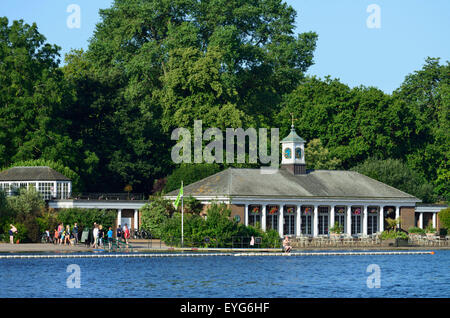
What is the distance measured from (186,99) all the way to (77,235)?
2683 centimetres

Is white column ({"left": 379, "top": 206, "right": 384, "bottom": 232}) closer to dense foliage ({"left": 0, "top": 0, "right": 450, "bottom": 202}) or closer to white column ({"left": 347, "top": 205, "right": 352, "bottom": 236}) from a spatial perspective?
white column ({"left": 347, "top": 205, "right": 352, "bottom": 236})

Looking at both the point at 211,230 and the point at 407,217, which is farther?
the point at 407,217

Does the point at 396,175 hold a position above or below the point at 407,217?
above

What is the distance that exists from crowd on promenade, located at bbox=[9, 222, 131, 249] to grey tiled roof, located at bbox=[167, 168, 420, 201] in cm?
1095

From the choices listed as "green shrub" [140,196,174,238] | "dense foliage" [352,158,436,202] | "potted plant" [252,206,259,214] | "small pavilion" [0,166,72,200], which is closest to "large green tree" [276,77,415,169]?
"dense foliage" [352,158,436,202]

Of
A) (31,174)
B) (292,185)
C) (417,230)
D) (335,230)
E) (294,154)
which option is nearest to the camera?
(31,174)

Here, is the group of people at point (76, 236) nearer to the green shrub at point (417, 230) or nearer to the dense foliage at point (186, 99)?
the dense foliage at point (186, 99)

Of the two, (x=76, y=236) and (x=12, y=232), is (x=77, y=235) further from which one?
(x=12, y=232)

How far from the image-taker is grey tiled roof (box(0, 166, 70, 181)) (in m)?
80.4

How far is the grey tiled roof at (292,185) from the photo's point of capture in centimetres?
8150

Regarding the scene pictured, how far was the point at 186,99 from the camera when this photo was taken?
94.7 meters

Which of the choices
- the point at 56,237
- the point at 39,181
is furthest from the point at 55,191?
the point at 56,237

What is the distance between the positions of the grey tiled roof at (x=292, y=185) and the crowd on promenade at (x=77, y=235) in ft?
35.9

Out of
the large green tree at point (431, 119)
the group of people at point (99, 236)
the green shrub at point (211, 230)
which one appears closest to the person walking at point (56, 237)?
the group of people at point (99, 236)
